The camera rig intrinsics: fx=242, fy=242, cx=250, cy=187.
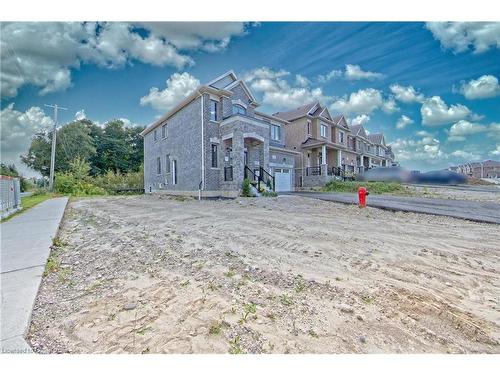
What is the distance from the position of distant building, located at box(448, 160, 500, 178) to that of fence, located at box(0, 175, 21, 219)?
9.73 metres

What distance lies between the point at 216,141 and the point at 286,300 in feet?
31.3

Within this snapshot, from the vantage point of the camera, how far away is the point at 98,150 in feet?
66.9

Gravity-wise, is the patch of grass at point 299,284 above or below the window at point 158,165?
below

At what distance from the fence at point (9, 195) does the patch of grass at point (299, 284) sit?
7428 mm

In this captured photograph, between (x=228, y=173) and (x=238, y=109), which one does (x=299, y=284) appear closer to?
(x=228, y=173)

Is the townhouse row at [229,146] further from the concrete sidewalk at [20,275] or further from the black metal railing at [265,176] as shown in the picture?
the concrete sidewalk at [20,275]

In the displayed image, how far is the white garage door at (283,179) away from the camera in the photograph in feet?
44.2

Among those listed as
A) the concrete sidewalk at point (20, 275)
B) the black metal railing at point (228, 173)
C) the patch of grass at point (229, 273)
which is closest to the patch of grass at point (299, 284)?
the patch of grass at point (229, 273)

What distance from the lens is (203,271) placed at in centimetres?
245

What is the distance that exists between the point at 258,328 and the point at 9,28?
12.0 feet

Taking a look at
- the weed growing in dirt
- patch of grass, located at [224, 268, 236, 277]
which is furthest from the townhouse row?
the weed growing in dirt

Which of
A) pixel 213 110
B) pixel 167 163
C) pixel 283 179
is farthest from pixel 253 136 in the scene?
pixel 167 163
